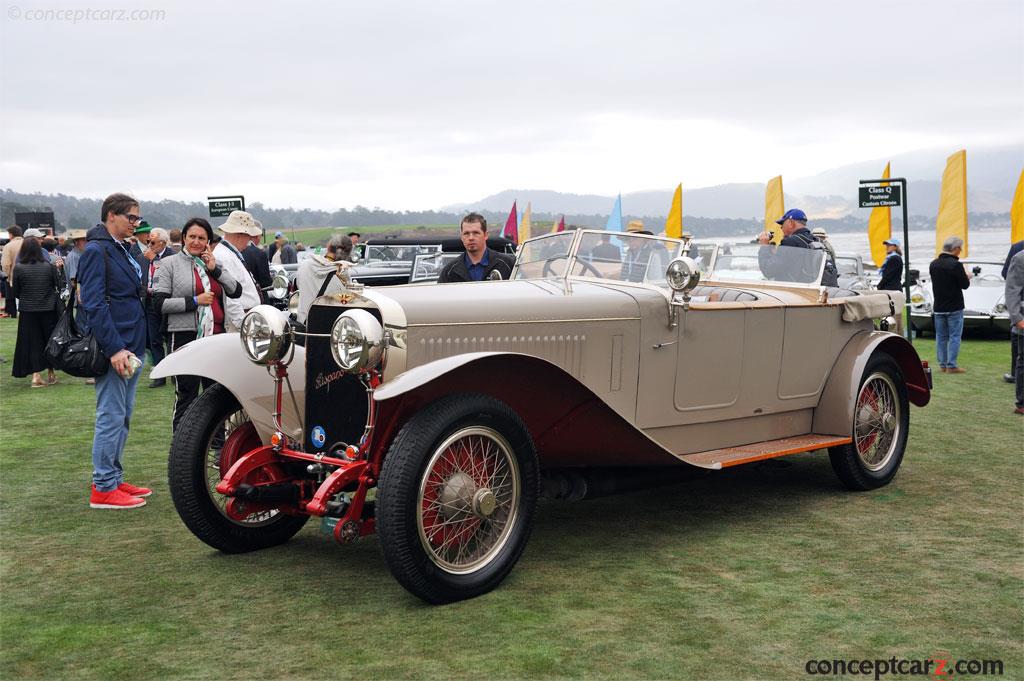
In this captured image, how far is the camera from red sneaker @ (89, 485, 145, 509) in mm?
5557

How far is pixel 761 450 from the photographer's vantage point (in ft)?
18.0

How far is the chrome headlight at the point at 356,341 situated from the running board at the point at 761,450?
188 cm

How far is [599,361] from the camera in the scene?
480cm

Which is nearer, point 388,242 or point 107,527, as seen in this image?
point 107,527

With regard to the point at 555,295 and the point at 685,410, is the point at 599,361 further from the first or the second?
the point at 685,410

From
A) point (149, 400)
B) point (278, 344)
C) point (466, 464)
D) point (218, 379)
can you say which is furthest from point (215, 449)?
point (149, 400)

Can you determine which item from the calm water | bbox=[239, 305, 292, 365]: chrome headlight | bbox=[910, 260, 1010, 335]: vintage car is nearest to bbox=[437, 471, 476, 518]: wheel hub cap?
bbox=[239, 305, 292, 365]: chrome headlight

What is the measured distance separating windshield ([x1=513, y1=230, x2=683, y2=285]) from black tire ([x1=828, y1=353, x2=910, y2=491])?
1717 mm

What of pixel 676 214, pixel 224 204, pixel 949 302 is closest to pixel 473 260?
pixel 949 302

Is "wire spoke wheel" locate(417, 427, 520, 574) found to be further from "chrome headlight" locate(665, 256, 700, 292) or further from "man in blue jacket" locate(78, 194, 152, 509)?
"man in blue jacket" locate(78, 194, 152, 509)

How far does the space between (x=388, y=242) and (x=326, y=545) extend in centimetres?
1477

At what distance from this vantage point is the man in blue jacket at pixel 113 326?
17.3ft

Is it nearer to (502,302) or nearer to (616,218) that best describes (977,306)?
(616,218)

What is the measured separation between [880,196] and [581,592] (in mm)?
13288
